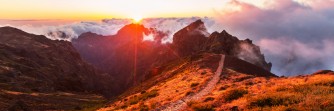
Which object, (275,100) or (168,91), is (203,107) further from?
(168,91)

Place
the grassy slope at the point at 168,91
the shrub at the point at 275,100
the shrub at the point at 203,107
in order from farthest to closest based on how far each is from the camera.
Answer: the grassy slope at the point at 168,91 < the shrub at the point at 203,107 < the shrub at the point at 275,100

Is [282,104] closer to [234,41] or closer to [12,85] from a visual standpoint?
[234,41]

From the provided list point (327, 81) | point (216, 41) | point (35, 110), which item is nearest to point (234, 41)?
point (216, 41)

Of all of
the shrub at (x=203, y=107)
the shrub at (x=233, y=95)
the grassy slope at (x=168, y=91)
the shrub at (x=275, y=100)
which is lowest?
the grassy slope at (x=168, y=91)

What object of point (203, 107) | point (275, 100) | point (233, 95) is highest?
Result: point (275, 100)

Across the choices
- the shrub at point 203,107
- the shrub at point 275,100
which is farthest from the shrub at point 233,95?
the shrub at point 275,100

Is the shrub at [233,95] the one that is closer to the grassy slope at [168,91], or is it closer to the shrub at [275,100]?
the shrub at [275,100]

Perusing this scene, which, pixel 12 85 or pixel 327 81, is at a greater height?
pixel 327 81

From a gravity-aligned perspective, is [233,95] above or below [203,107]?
above

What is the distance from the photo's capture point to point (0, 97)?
119188 millimetres

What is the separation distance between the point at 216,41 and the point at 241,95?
133 m

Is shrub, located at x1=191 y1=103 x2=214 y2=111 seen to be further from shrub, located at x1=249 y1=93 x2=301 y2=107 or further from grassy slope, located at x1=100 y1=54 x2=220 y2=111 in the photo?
grassy slope, located at x1=100 y1=54 x2=220 y2=111

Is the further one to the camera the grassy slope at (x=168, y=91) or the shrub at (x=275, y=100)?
the grassy slope at (x=168, y=91)

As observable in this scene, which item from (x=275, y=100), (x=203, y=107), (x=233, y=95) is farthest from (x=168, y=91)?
(x=275, y=100)
